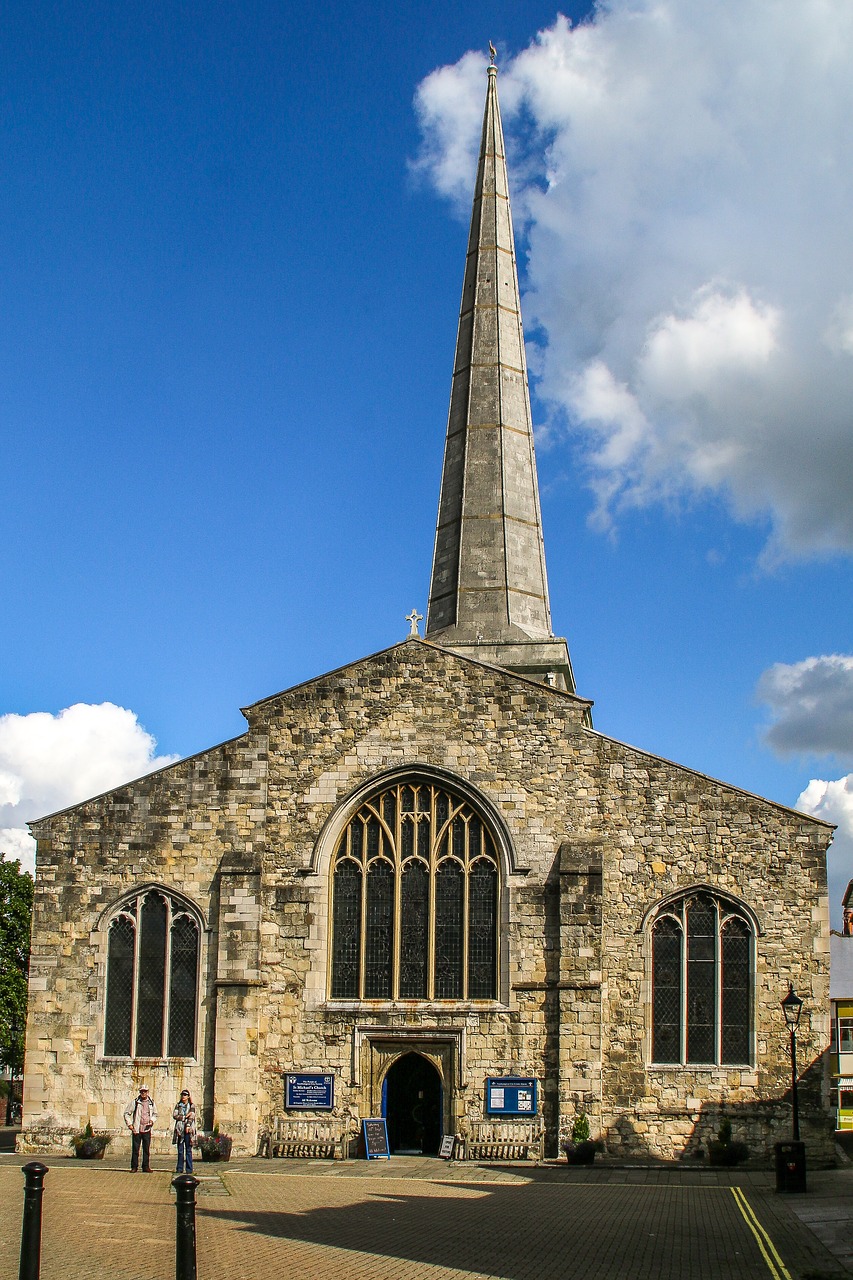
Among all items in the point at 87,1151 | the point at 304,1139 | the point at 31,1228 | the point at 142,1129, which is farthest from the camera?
the point at 304,1139

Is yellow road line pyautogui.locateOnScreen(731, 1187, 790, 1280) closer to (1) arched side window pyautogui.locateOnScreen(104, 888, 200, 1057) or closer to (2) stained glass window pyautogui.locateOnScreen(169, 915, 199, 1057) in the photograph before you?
(2) stained glass window pyautogui.locateOnScreen(169, 915, 199, 1057)

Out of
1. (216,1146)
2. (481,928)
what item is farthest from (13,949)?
(481,928)

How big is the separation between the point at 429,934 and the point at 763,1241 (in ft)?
34.2

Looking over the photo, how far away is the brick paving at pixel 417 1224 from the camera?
41.1 ft

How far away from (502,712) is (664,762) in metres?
3.19

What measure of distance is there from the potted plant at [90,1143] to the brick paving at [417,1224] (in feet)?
3.46

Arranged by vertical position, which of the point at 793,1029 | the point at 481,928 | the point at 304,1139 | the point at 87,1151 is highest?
the point at 481,928

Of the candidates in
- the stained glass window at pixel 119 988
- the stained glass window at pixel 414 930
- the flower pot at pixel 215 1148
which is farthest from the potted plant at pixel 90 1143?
the stained glass window at pixel 414 930

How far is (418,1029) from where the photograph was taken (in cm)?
2373

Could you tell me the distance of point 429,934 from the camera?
79.8ft

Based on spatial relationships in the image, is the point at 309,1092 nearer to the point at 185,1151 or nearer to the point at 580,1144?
the point at 185,1151

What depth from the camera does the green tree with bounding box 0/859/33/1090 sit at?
39031 millimetres

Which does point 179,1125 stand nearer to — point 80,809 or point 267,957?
point 267,957

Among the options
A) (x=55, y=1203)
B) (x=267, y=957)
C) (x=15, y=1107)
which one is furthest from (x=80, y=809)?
(x=15, y=1107)
